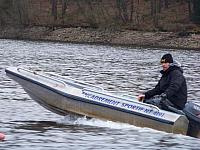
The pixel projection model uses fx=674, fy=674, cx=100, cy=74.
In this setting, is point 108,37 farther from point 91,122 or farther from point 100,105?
point 100,105

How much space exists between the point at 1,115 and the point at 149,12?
2682 inches

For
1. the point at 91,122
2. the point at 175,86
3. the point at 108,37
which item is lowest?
the point at 108,37

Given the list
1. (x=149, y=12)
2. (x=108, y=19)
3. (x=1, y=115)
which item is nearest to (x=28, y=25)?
(x=108, y=19)

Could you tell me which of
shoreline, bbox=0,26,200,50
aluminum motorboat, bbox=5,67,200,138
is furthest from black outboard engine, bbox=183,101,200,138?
shoreline, bbox=0,26,200,50

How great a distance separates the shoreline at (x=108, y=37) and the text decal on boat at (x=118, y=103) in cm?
5003

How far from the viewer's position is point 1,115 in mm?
18391

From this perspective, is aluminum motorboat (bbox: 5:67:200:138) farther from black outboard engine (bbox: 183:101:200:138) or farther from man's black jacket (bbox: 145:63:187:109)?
man's black jacket (bbox: 145:63:187:109)

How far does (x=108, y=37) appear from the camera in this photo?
7588 cm

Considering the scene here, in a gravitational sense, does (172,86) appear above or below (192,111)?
above

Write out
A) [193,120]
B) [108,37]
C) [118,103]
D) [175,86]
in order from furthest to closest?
[108,37] → [118,103] → [175,86] → [193,120]

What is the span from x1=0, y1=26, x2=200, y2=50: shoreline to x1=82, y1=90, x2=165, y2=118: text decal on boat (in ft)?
164

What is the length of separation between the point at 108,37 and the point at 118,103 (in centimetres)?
5958

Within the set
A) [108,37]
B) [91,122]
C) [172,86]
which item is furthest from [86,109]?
[108,37]

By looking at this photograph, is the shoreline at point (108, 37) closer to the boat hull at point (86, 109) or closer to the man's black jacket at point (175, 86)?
the boat hull at point (86, 109)
